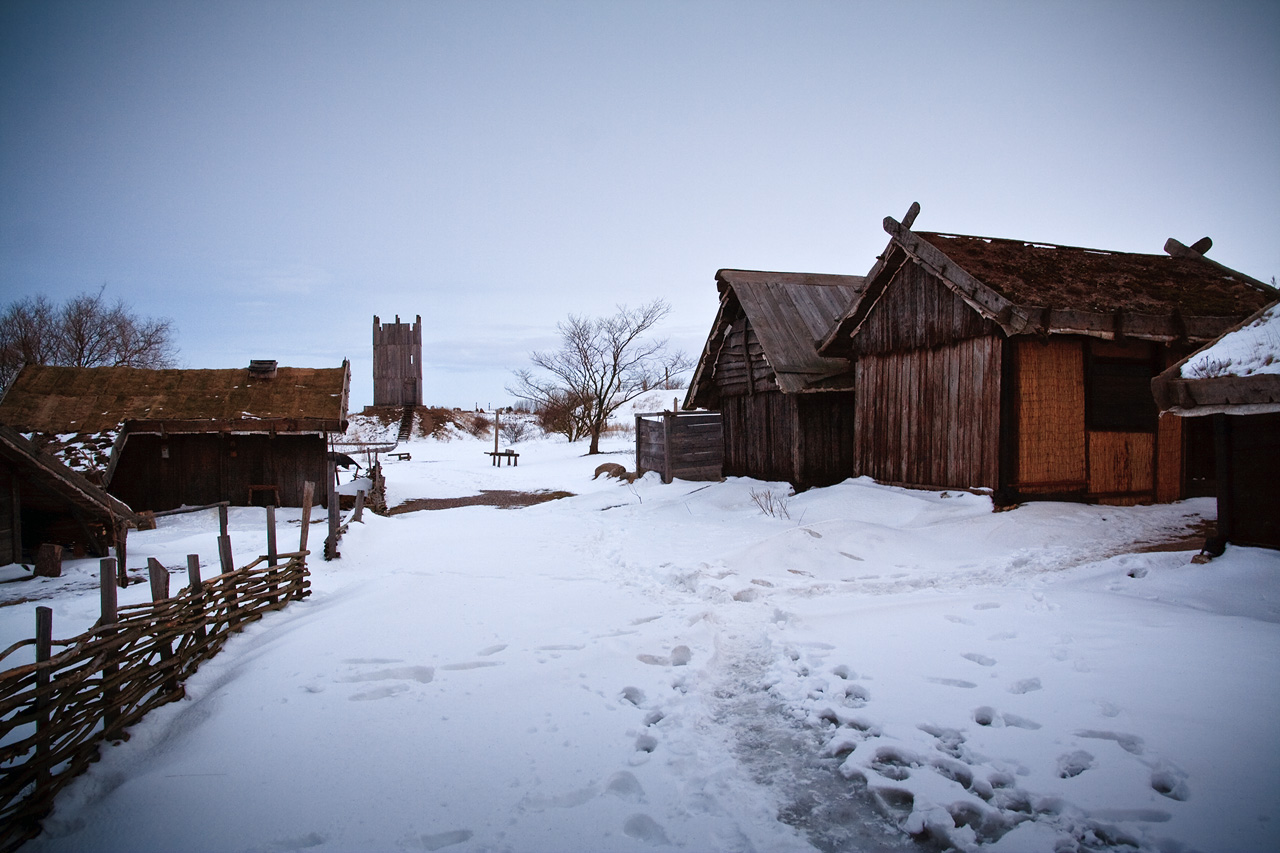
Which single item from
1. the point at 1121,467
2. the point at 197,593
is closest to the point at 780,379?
the point at 1121,467

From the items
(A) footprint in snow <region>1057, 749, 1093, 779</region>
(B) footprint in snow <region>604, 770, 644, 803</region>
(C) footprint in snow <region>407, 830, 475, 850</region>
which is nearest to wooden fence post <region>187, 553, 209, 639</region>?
(C) footprint in snow <region>407, 830, 475, 850</region>

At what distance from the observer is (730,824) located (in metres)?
2.82

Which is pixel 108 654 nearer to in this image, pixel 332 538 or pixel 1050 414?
pixel 332 538

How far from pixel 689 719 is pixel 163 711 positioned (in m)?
3.63

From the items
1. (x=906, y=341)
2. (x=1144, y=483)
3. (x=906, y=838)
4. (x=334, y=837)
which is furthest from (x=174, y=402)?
(x=1144, y=483)

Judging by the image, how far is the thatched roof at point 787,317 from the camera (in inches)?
505

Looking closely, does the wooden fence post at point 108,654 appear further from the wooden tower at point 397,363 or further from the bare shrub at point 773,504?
the wooden tower at point 397,363

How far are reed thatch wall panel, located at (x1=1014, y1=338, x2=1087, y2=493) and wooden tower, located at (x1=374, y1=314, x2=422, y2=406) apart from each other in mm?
33116

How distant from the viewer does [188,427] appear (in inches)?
576

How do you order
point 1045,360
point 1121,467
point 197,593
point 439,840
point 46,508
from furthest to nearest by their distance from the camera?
1. point 1121,467
2. point 1045,360
3. point 46,508
4. point 197,593
5. point 439,840

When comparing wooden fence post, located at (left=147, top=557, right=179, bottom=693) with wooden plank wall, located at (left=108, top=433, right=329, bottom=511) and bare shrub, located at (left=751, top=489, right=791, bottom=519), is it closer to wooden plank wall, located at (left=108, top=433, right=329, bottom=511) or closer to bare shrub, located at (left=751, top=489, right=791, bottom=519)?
bare shrub, located at (left=751, top=489, right=791, bottom=519)

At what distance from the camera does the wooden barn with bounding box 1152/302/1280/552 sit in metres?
4.80

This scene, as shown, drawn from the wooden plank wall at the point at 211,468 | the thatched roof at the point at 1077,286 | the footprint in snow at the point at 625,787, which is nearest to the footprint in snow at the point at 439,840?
the footprint in snow at the point at 625,787

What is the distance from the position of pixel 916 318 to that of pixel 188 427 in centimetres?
1680
